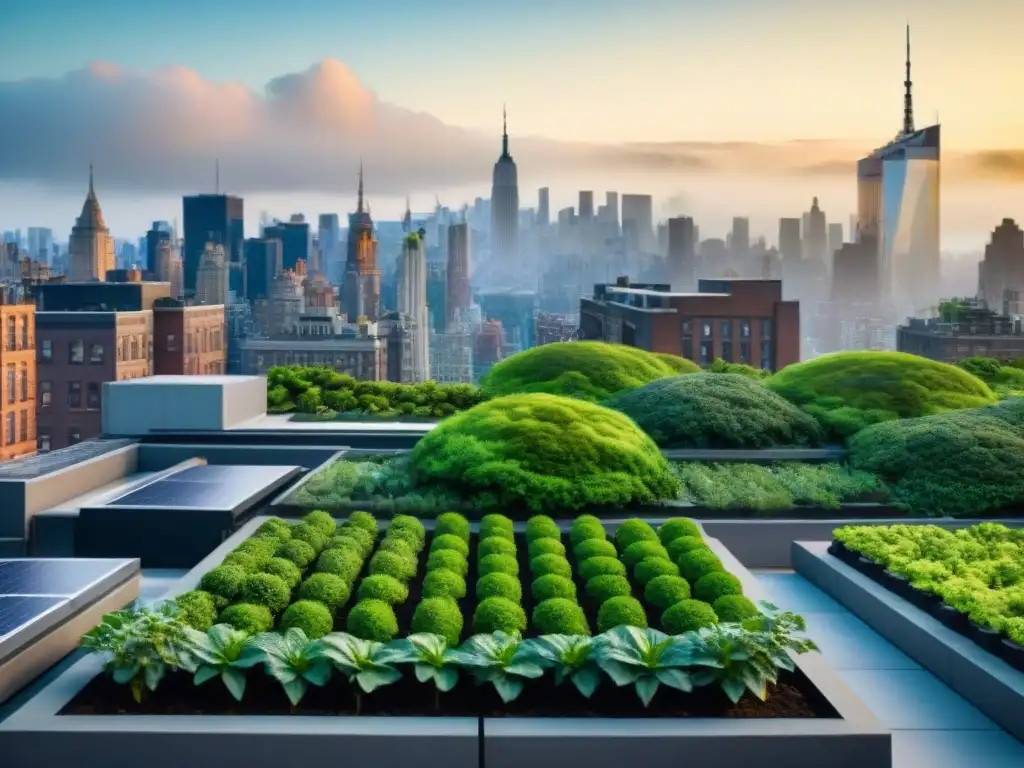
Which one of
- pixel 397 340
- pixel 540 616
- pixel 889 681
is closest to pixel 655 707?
pixel 540 616

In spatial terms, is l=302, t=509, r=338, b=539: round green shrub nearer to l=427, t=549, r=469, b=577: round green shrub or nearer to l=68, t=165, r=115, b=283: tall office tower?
l=427, t=549, r=469, b=577: round green shrub

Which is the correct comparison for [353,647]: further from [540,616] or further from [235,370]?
[235,370]

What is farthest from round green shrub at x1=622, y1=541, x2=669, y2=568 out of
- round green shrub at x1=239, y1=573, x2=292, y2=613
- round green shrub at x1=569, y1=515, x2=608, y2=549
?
round green shrub at x1=239, y1=573, x2=292, y2=613

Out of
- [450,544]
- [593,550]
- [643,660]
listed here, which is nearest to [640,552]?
[593,550]

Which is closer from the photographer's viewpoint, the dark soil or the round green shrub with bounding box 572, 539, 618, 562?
the dark soil

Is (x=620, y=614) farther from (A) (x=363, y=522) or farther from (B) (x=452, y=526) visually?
(A) (x=363, y=522)

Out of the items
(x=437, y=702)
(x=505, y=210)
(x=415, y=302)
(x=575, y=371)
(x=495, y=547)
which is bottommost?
(x=437, y=702)

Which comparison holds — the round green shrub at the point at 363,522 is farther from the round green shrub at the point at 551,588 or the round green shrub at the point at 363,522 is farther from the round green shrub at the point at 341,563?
the round green shrub at the point at 551,588

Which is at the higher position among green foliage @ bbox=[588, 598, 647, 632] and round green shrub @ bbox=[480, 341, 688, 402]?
round green shrub @ bbox=[480, 341, 688, 402]
